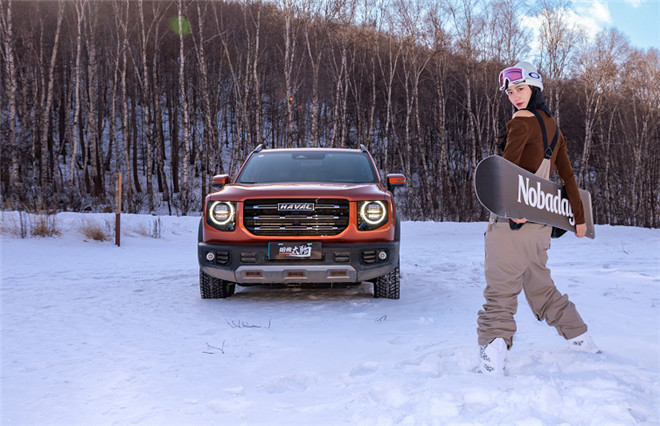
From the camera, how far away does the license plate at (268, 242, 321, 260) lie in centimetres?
519

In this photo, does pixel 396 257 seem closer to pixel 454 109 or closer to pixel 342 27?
pixel 342 27

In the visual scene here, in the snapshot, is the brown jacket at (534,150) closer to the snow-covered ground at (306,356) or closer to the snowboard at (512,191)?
the snowboard at (512,191)

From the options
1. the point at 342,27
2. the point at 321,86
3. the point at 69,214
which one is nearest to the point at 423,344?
the point at 69,214

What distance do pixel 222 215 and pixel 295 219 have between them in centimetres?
78

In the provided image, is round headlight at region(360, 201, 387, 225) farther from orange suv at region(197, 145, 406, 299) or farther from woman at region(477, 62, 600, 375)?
woman at region(477, 62, 600, 375)

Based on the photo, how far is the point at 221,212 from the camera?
5.46 meters

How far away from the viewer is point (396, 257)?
557 cm

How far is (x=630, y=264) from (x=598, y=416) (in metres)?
7.42

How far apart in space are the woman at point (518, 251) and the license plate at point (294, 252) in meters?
2.32

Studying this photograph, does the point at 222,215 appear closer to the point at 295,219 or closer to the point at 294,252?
the point at 295,219

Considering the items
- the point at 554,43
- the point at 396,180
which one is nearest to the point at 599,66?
the point at 554,43

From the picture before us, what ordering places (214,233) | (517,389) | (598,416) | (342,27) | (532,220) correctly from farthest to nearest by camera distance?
(342,27) < (214,233) < (532,220) < (517,389) < (598,416)

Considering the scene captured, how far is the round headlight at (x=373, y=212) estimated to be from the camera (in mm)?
5418

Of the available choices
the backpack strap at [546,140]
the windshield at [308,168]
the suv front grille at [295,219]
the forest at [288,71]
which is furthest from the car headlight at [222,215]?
the forest at [288,71]
